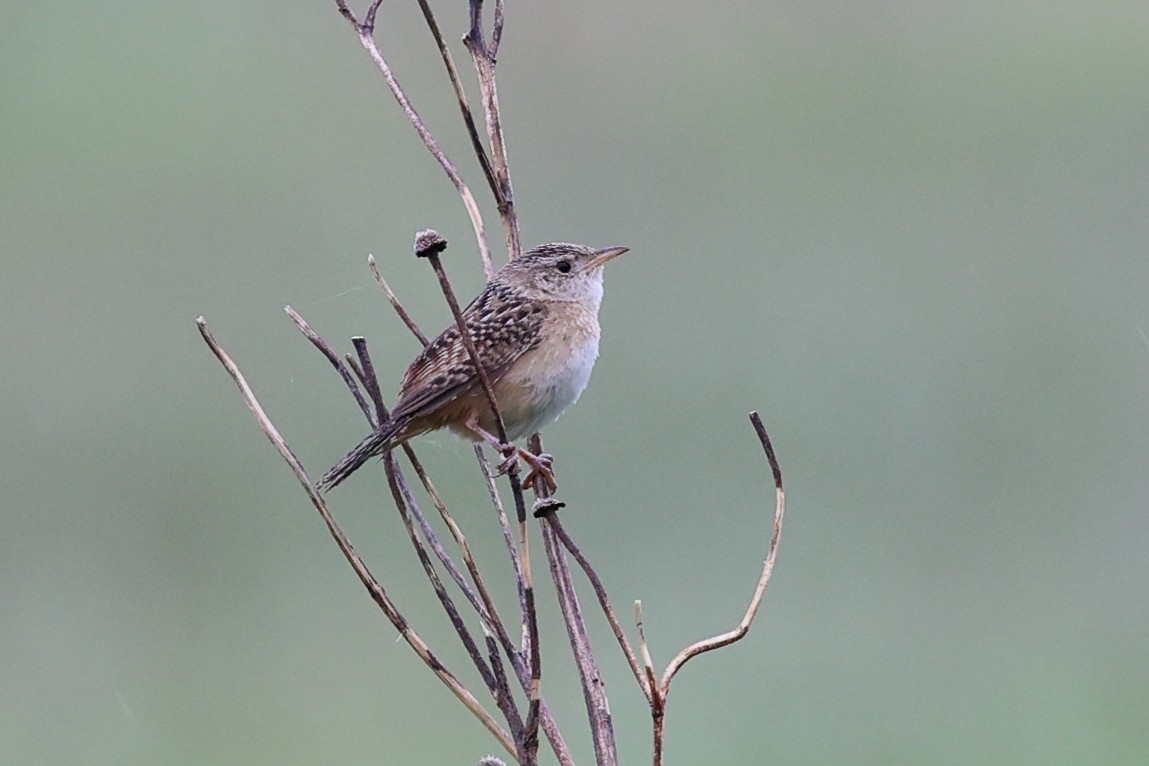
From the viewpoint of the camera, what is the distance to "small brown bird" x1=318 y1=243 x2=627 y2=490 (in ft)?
6.75

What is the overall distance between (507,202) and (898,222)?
16.5 ft

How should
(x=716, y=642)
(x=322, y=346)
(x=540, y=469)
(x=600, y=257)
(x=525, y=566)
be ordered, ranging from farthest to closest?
(x=600, y=257)
(x=540, y=469)
(x=322, y=346)
(x=716, y=642)
(x=525, y=566)

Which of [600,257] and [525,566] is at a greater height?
[600,257]

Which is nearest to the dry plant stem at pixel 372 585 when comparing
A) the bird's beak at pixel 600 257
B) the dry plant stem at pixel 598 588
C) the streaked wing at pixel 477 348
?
the dry plant stem at pixel 598 588

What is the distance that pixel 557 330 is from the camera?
2.35 m

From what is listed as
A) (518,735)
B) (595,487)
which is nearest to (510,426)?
(518,735)

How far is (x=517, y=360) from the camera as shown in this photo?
2.29m

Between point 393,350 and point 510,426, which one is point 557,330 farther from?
point 393,350

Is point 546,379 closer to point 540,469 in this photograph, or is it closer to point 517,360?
point 517,360

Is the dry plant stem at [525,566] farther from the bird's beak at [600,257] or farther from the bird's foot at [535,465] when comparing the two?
the bird's beak at [600,257]

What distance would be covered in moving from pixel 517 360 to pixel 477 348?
0.22 feet

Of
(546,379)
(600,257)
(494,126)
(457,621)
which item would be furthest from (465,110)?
(600,257)

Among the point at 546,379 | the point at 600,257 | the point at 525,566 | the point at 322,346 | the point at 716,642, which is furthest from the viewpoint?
the point at 600,257

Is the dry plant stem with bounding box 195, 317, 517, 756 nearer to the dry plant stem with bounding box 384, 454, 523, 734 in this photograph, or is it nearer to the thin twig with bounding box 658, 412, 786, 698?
the dry plant stem with bounding box 384, 454, 523, 734
